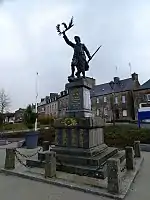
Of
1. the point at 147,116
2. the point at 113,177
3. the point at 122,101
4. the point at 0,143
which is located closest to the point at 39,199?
the point at 113,177

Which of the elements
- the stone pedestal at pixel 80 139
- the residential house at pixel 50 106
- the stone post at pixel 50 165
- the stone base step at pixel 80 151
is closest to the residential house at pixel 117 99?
the residential house at pixel 50 106

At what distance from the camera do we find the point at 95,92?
168 ft

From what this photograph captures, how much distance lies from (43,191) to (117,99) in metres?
41.7

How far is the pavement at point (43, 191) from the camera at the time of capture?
507cm

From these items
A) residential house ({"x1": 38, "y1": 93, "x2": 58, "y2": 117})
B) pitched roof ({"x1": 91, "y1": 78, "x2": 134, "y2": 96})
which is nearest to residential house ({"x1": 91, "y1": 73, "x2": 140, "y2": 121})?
pitched roof ({"x1": 91, "y1": 78, "x2": 134, "y2": 96})

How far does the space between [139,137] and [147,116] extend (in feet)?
27.6

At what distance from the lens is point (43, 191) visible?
5.43 m

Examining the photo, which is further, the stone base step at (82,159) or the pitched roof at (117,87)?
the pitched roof at (117,87)

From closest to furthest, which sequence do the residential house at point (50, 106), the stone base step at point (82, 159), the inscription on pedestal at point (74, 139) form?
the stone base step at point (82, 159)
the inscription on pedestal at point (74, 139)
the residential house at point (50, 106)

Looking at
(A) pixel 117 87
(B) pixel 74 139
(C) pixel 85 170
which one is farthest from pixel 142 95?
(C) pixel 85 170

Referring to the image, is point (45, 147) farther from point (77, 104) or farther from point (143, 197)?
point (143, 197)

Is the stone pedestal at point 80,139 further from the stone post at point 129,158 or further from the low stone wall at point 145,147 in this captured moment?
the low stone wall at point 145,147

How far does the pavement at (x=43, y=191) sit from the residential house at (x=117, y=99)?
3847 centimetres

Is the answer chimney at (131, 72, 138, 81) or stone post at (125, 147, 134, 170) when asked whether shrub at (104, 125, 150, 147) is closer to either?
stone post at (125, 147, 134, 170)
